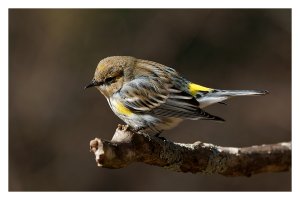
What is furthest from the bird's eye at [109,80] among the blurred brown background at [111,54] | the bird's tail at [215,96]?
the blurred brown background at [111,54]

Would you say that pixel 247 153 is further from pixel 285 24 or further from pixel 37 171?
pixel 285 24

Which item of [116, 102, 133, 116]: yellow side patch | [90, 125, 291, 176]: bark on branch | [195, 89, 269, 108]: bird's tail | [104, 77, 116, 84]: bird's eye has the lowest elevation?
[90, 125, 291, 176]: bark on branch

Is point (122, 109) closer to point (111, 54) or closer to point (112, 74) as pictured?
point (112, 74)

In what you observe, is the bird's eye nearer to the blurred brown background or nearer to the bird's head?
the bird's head

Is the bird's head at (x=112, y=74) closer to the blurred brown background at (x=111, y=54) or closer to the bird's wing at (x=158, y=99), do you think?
the bird's wing at (x=158, y=99)

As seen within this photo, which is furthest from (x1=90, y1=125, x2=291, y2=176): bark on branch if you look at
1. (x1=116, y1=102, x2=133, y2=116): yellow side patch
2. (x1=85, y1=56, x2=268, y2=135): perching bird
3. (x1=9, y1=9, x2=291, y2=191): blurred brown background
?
(x1=9, y1=9, x2=291, y2=191): blurred brown background

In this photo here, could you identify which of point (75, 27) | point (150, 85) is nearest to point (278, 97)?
point (75, 27)
